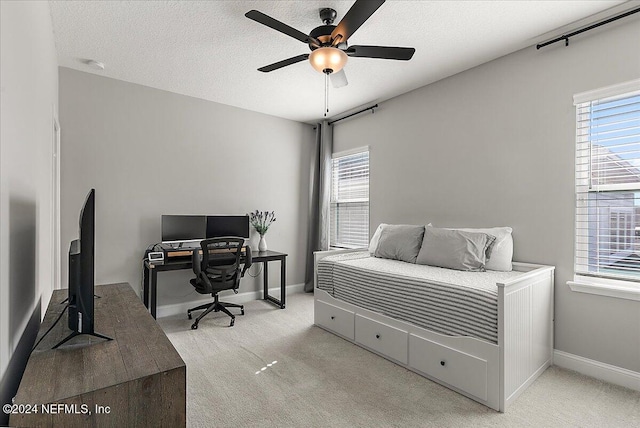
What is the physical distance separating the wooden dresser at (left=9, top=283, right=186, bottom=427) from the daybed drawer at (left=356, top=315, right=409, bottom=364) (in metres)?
1.79

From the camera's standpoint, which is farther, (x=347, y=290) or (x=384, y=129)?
(x=384, y=129)

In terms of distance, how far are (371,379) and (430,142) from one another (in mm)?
2462

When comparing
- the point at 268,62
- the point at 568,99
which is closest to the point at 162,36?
the point at 268,62

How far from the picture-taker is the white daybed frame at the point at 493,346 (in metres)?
1.97

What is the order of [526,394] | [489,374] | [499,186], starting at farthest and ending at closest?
[499,186] < [526,394] < [489,374]

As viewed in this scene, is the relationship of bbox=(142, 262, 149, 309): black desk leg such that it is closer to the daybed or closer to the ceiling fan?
the daybed

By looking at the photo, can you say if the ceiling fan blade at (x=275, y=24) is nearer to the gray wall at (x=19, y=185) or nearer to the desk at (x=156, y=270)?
the gray wall at (x=19, y=185)

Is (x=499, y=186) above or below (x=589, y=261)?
above

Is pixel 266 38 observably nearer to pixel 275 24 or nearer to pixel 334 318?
pixel 275 24

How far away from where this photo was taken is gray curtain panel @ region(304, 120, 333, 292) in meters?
4.86

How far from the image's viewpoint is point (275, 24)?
1954mm

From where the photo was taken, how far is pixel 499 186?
116 inches

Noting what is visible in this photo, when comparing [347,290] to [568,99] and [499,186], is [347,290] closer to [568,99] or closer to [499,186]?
[499,186]

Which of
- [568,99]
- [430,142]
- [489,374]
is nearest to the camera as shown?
[489,374]
